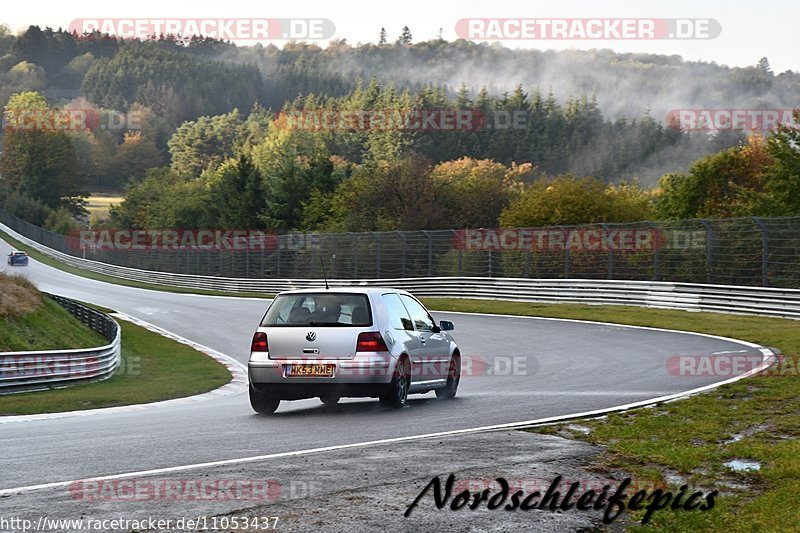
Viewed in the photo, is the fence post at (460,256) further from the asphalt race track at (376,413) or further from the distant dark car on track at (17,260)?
the distant dark car on track at (17,260)

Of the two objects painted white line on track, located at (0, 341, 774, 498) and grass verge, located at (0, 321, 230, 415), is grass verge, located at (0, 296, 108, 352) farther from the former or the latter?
painted white line on track, located at (0, 341, 774, 498)

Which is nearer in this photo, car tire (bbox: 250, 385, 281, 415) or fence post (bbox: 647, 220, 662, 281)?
car tire (bbox: 250, 385, 281, 415)

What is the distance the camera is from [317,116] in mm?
158375

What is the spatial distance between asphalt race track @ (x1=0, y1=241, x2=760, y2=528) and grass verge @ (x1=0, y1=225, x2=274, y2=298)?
28792mm

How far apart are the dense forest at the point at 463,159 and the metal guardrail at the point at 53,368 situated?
33.8 metres

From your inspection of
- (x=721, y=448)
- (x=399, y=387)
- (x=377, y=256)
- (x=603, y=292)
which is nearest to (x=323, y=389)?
(x=399, y=387)

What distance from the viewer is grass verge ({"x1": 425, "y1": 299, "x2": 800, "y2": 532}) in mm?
6617

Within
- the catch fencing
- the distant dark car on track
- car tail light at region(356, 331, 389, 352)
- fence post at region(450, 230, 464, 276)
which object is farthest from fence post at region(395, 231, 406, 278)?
the distant dark car on track

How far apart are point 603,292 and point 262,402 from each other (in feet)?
79.4

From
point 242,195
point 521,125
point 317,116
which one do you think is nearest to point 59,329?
point 242,195

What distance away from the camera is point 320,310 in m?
13.1

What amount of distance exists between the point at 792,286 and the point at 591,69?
166913 mm

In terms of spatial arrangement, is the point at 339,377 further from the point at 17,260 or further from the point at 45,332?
the point at 17,260

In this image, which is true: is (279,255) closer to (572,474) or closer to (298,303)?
(298,303)
